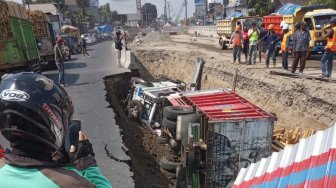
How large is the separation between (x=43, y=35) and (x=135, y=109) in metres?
13.8

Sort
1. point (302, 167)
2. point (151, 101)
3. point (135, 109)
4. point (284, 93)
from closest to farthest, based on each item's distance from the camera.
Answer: point (302, 167), point (151, 101), point (135, 109), point (284, 93)

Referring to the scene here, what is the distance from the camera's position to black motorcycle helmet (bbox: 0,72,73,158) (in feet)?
5.70

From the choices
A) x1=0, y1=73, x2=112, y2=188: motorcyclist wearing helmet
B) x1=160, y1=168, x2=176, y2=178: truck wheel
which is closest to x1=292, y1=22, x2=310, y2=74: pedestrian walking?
x1=160, y1=168, x2=176, y2=178: truck wheel

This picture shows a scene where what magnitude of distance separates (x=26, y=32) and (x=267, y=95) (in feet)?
35.8

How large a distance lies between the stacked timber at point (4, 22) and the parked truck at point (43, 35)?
833 cm

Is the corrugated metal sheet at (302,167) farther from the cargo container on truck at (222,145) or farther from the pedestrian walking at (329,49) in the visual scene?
the pedestrian walking at (329,49)

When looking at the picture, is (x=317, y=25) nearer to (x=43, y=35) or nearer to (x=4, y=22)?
(x=4, y=22)

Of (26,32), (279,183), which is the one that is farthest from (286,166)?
(26,32)

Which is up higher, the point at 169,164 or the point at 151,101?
the point at 151,101

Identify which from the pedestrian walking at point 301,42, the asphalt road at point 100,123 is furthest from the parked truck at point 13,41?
the pedestrian walking at point 301,42

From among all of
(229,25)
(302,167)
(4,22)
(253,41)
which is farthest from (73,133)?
(229,25)

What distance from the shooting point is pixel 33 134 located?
1.77m

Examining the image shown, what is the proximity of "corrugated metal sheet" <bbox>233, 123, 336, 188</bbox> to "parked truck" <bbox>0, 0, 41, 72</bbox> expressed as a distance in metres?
12.3

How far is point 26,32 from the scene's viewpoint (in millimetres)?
16578
